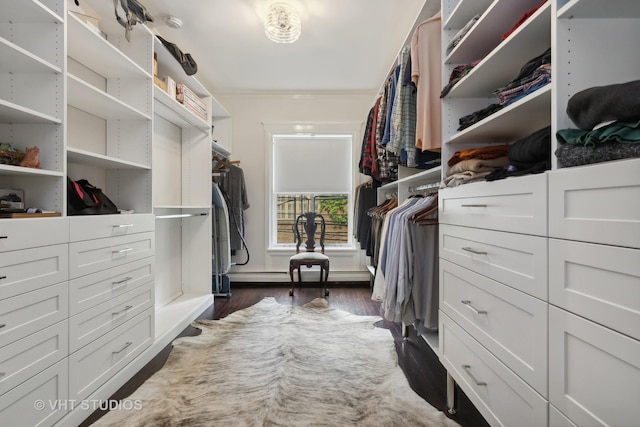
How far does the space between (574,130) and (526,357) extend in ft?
2.28

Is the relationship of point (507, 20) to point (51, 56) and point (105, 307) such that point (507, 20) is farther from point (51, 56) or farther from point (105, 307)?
point (105, 307)

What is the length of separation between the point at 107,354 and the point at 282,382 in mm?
964

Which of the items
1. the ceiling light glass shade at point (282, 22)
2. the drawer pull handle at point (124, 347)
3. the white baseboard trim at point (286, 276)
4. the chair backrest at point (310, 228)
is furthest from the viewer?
the white baseboard trim at point (286, 276)

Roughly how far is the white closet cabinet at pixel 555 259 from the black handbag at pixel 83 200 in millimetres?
1895

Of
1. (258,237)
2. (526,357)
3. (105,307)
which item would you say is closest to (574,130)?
(526,357)

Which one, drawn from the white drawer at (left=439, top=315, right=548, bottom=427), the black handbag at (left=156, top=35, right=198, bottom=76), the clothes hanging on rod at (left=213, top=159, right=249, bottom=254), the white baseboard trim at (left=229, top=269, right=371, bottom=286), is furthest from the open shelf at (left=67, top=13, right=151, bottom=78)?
the white baseboard trim at (left=229, top=269, right=371, bottom=286)

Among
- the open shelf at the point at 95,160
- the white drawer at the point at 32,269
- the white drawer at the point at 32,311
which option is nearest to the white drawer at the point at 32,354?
the white drawer at the point at 32,311

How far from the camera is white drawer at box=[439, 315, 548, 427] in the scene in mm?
873

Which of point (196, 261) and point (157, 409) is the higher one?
point (196, 261)

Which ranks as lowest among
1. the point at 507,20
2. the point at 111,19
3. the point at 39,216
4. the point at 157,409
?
the point at 157,409

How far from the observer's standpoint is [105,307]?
1521mm

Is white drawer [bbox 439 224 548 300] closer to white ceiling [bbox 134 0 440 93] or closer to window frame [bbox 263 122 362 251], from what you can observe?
white ceiling [bbox 134 0 440 93]

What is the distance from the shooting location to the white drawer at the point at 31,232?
103 cm

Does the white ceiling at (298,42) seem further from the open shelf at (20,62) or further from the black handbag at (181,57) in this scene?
the open shelf at (20,62)
